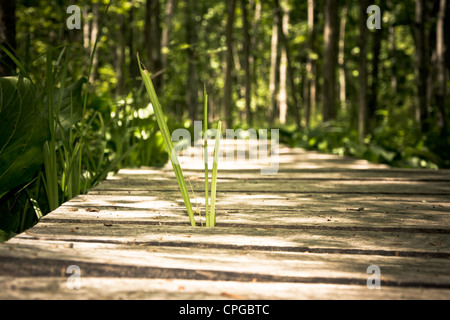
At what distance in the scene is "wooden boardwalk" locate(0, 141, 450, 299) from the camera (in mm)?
776

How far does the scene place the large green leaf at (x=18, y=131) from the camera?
1.40 m

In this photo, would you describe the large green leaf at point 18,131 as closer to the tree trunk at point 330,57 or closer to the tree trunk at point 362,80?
the tree trunk at point 362,80

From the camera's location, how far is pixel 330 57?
21.2 feet

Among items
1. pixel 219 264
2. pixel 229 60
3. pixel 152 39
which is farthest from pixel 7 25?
pixel 229 60

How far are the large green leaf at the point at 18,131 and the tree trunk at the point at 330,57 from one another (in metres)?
5.65

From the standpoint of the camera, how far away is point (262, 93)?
1725 cm

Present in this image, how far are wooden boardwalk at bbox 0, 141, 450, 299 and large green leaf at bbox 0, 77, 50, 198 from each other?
0.22 meters

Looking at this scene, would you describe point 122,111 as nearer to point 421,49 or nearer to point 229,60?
point 421,49

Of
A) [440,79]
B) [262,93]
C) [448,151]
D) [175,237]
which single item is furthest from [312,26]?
[175,237]

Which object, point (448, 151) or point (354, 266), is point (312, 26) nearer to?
point (448, 151)

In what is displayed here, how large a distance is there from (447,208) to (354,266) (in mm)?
834

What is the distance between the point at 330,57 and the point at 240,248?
19.7 ft

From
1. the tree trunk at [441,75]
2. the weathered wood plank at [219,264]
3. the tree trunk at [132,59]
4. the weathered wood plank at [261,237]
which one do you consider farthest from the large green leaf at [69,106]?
the tree trunk at [441,75]

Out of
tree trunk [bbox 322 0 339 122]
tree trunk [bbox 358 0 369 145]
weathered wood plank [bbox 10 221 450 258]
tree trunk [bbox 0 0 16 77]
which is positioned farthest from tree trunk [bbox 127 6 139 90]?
weathered wood plank [bbox 10 221 450 258]
